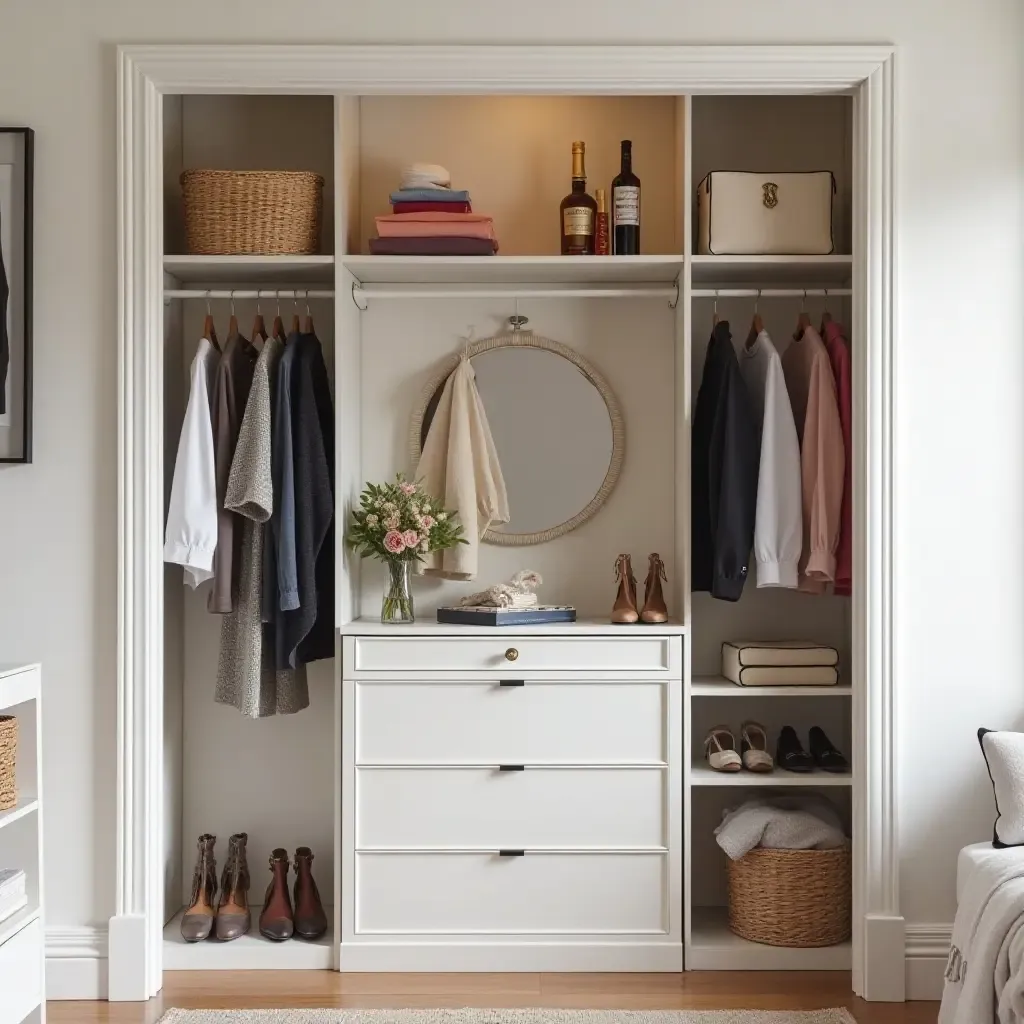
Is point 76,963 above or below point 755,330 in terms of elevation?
below

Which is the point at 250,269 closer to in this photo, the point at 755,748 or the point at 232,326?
the point at 232,326

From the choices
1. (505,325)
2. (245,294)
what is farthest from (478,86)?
(245,294)

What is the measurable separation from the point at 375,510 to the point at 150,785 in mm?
922

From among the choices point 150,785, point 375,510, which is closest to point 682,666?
point 375,510

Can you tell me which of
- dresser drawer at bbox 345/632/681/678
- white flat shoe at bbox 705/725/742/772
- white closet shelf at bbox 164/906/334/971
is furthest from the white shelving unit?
white flat shoe at bbox 705/725/742/772

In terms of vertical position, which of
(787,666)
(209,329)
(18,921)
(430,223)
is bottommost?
(18,921)

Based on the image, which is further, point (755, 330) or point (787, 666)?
point (755, 330)

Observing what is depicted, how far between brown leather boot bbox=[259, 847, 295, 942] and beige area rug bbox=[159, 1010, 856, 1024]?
36 centimetres

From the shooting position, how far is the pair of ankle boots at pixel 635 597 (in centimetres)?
330

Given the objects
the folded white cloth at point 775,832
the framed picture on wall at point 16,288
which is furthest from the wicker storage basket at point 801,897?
the framed picture on wall at point 16,288

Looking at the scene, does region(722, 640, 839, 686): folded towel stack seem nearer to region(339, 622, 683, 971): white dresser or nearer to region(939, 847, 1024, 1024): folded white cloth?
region(339, 622, 683, 971): white dresser

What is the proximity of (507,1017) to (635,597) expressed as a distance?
116 centimetres

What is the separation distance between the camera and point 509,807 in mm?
3186

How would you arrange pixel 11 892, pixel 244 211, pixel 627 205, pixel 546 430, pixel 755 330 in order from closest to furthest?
1. pixel 11 892
2. pixel 244 211
3. pixel 627 205
4. pixel 755 330
5. pixel 546 430
